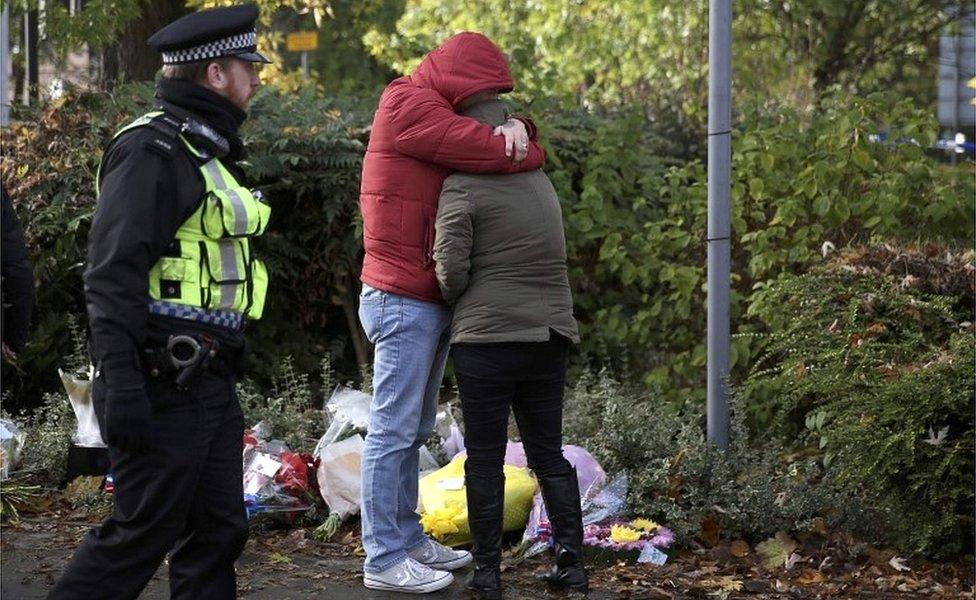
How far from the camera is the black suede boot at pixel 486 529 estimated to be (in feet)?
16.7

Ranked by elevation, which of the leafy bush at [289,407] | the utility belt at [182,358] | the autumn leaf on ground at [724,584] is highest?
the utility belt at [182,358]

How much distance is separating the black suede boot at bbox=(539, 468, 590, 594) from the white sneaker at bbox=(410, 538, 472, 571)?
0.43 m

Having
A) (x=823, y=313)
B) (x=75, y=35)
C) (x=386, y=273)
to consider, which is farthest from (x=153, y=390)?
(x=75, y=35)

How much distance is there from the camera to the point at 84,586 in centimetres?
379

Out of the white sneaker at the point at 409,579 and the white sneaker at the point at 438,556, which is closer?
the white sneaker at the point at 409,579

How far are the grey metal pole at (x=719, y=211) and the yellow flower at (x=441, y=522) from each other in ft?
4.20

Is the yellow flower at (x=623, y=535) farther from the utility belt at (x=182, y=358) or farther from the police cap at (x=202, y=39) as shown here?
the police cap at (x=202, y=39)

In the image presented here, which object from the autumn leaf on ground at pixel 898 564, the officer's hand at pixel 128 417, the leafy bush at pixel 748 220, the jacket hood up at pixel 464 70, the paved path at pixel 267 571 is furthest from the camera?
the leafy bush at pixel 748 220

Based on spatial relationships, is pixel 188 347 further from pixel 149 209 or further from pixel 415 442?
pixel 415 442

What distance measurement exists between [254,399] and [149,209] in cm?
397

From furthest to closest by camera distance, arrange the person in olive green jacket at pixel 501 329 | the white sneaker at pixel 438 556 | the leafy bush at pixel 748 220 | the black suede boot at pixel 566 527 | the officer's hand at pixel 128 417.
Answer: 1. the leafy bush at pixel 748 220
2. the white sneaker at pixel 438 556
3. the black suede boot at pixel 566 527
4. the person in olive green jacket at pixel 501 329
5. the officer's hand at pixel 128 417

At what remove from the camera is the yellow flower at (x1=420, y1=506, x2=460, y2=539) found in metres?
5.79

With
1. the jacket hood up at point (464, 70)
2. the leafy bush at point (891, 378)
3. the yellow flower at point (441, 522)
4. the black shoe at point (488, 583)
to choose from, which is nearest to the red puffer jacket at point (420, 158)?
the jacket hood up at point (464, 70)

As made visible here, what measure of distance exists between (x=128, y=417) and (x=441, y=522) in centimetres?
234
